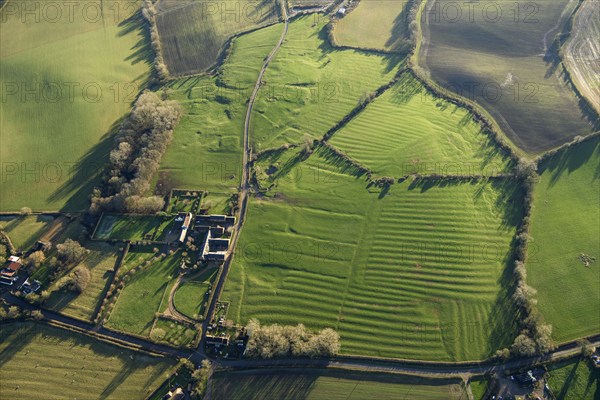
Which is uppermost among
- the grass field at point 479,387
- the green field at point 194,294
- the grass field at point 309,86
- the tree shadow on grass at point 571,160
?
the grass field at point 309,86

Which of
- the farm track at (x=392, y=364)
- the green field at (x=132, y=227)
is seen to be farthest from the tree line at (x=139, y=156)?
the farm track at (x=392, y=364)

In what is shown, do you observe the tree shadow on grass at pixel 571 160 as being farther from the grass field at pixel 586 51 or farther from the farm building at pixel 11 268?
the farm building at pixel 11 268

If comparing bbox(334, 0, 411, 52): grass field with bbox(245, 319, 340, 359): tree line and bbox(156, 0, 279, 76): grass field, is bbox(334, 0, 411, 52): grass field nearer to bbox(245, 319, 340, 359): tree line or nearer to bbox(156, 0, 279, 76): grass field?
bbox(156, 0, 279, 76): grass field

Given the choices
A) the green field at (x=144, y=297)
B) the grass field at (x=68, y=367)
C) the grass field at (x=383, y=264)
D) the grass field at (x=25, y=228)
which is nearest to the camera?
the grass field at (x=68, y=367)

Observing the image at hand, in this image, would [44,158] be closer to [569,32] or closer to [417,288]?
[417,288]

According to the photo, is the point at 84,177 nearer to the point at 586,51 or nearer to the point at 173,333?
the point at 173,333

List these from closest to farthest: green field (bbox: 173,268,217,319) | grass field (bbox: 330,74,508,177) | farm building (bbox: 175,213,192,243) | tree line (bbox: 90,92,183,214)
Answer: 1. green field (bbox: 173,268,217,319)
2. farm building (bbox: 175,213,192,243)
3. tree line (bbox: 90,92,183,214)
4. grass field (bbox: 330,74,508,177)

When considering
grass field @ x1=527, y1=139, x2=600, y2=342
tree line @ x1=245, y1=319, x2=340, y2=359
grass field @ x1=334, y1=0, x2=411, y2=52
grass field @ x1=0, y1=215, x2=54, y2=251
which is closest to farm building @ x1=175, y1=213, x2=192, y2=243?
tree line @ x1=245, y1=319, x2=340, y2=359
